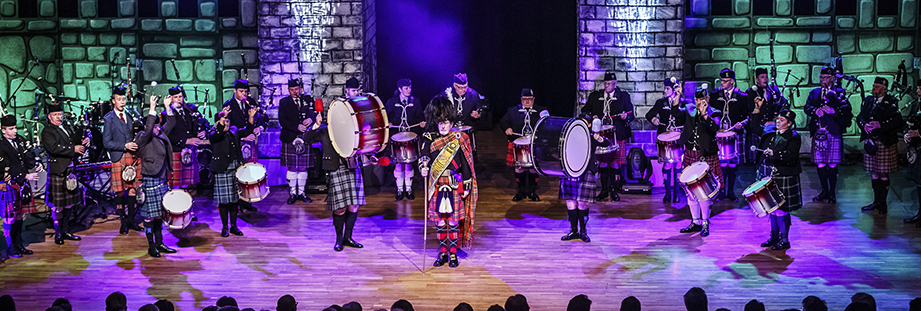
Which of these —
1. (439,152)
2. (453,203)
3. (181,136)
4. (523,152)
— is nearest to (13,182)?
(181,136)

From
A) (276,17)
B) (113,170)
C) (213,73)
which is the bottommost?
(113,170)

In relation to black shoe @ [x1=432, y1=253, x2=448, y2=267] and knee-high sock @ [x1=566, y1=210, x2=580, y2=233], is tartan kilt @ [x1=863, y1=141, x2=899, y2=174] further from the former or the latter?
black shoe @ [x1=432, y1=253, x2=448, y2=267]

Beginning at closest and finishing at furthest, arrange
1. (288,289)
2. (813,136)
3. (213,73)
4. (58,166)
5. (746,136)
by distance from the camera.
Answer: (288,289) < (58,166) < (813,136) < (746,136) < (213,73)

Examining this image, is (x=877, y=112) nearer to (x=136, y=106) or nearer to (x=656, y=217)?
(x=656, y=217)

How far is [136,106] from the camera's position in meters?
11.1

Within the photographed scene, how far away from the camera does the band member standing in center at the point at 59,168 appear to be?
24.4 feet

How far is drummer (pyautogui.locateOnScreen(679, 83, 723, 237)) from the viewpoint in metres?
Result: 7.86

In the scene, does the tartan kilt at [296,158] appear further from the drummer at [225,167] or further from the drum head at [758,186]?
the drum head at [758,186]

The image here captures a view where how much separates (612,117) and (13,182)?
620 cm

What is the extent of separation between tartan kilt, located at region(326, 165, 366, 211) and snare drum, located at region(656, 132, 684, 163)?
3.39m

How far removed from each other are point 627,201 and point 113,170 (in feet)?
18.3

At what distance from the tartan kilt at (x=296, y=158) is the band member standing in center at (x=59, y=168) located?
7.55 ft

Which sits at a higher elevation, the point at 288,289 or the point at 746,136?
the point at 746,136

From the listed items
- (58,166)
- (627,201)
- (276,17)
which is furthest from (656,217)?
(58,166)
